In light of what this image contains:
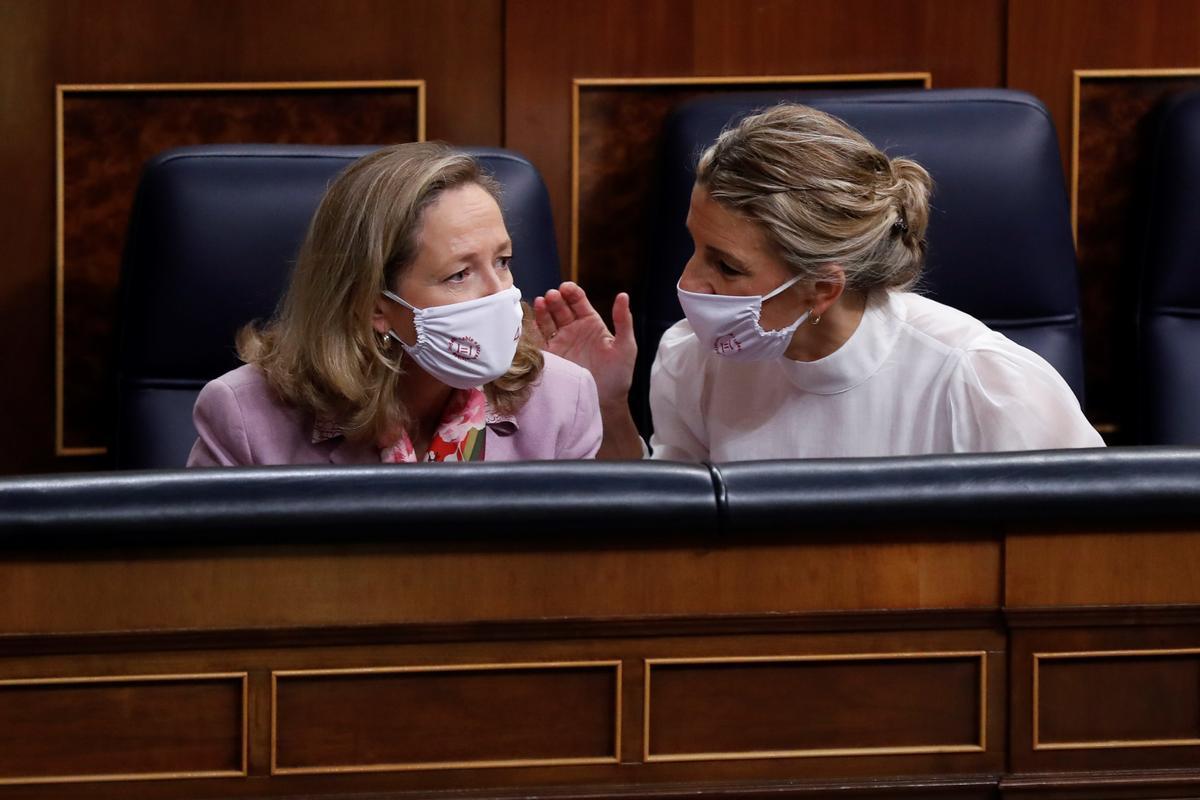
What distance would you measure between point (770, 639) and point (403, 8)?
1517mm

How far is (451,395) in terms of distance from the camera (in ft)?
5.96

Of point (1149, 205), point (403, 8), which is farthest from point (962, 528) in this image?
A: point (403, 8)

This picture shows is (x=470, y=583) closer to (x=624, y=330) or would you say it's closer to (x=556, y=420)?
(x=556, y=420)

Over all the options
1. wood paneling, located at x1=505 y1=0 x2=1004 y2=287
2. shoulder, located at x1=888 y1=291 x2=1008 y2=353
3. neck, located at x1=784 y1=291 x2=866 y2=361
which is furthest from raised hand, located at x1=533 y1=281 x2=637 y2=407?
wood paneling, located at x1=505 y1=0 x2=1004 y2=287

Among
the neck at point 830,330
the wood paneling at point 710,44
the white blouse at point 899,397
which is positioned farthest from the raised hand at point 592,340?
the wood paneling at point 710,44

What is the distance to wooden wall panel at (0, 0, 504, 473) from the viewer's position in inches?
91.2

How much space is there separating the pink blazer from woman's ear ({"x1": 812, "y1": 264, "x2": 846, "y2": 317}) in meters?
0.34

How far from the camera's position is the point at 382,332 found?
5.71 ft

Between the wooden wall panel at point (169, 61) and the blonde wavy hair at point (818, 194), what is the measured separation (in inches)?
27.8

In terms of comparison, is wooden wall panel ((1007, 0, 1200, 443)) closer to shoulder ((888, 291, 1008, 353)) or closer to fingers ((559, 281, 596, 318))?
shoulder ((888, 291, 1008, 353))

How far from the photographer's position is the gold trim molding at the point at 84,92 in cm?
231

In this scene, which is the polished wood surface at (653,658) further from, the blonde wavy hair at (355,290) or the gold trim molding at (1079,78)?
the gold trim molding at (1079,78)

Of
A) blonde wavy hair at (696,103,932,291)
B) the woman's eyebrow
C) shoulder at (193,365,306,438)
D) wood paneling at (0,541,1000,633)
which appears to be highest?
blonde wavy hair at (696,103,932,291)

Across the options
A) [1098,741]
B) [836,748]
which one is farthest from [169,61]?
[1098,741]
